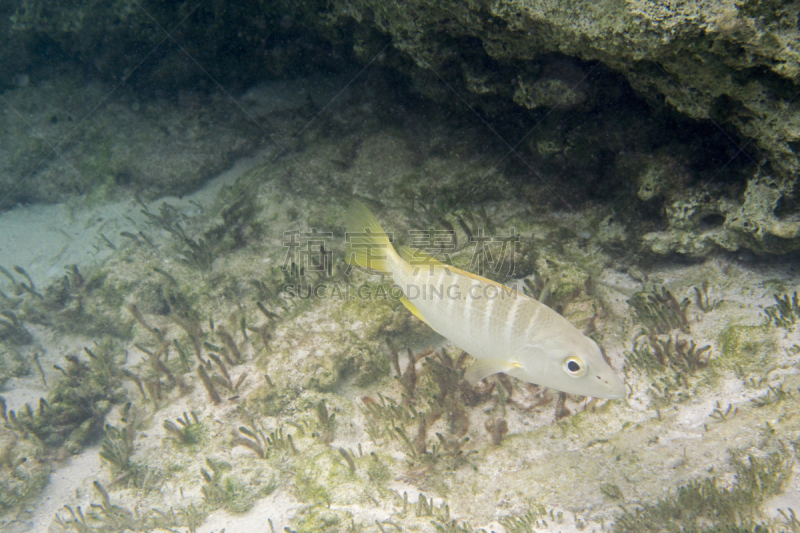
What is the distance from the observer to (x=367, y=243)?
2869 mm

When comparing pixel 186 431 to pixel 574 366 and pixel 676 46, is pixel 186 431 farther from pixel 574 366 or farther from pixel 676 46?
pixel 676 46

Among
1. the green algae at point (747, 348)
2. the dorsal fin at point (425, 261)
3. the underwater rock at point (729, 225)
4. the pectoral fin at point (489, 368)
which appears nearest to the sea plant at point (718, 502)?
the green algae at point (747, 348)

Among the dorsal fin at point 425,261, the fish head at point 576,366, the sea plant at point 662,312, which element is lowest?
the fish head at point 576,366

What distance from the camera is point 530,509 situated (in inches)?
113

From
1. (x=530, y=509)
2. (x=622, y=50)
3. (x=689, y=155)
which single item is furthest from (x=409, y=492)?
(x=689, y=155)

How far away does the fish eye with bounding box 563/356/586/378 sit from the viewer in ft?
7.09

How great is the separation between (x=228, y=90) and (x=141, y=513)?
7.94 meters

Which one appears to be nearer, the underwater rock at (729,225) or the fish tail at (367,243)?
the fish tail at (367,243)

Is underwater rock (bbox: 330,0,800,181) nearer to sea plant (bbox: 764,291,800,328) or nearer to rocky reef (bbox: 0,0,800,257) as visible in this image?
rocky reef (bbox: 0,0,800,257)

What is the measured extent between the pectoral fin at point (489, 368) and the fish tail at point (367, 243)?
3.02 ft

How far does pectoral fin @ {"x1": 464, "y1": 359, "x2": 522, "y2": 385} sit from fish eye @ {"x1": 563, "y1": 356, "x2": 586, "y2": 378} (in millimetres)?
270

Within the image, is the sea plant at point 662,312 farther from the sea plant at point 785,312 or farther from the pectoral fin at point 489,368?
the pectoral fin at point 489,368

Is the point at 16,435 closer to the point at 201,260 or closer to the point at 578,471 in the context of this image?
the point at 201,260

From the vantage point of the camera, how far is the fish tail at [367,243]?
9.05ft
